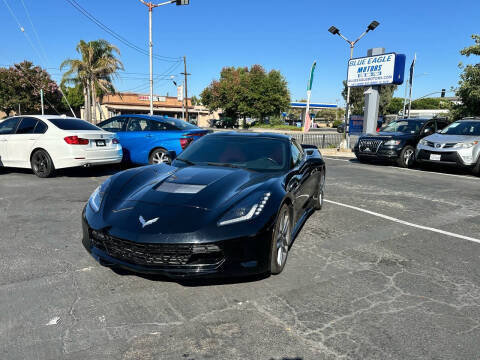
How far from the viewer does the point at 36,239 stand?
4.35 m

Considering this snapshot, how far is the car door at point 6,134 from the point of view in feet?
28.2

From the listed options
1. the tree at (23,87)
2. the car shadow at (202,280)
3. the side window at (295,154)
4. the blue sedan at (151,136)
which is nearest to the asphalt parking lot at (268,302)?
the car shadow at (202,280)

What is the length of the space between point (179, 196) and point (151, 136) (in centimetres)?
664

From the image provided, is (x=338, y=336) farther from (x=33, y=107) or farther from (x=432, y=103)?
(x=432, y=103)

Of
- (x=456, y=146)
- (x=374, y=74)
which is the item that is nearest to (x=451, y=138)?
(x=456, y=146)

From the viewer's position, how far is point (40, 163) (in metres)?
8.37

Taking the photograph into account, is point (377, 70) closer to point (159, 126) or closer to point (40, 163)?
point (159, 126)

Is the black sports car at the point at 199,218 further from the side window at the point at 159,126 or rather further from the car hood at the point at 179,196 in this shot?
the side window at the point at 159,126

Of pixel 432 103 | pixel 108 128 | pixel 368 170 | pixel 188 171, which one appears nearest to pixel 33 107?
pixel 108 128

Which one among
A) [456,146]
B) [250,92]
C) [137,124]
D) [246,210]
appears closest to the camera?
[246,210]

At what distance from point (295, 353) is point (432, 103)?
119720 mm

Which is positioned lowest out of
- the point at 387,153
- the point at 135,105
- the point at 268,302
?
the point at 268,302

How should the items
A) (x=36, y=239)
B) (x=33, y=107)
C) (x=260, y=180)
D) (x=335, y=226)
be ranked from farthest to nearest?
1. (x=33, y=107)
2. (x=335, y=226)
3. (x=36, y=239)
4. (x=260, y=180)

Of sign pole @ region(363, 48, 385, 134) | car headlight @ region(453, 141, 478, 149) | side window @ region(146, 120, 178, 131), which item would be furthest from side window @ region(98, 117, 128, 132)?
sign pole @ region(363, 48, 385, 134)
